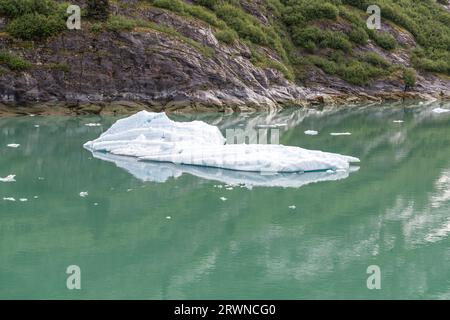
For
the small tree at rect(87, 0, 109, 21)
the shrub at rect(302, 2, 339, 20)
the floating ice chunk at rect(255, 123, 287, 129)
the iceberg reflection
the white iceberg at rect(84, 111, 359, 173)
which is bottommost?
the iceberg reflection

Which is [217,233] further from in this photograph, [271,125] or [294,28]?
[294,28]

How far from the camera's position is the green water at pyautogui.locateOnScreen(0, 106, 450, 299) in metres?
11.5

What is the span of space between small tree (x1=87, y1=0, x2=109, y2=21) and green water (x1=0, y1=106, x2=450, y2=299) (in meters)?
22.0

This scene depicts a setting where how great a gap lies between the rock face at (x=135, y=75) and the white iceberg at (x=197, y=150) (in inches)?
647

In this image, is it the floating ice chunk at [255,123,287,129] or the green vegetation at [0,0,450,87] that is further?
the green vegetation at [0,0,450,87]

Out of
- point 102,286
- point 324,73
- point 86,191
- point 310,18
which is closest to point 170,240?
point 102,286

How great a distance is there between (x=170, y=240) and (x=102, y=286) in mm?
3004

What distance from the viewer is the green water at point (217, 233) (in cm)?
1148

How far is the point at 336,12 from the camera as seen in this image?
60.3m

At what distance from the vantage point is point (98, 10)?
44938mm

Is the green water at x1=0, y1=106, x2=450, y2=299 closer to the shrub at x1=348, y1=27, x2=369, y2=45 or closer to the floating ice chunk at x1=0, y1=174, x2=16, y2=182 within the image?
the floating ice chunk at x1=0, y1=174, x2=16, y2=182

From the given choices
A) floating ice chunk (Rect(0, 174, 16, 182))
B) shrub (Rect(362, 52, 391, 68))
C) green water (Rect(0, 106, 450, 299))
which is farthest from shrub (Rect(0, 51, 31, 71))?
shrub (Rect(362, 52, 391, 68))

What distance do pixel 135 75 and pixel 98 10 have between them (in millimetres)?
5612

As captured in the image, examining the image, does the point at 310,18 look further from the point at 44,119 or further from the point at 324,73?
the point at 44,119
